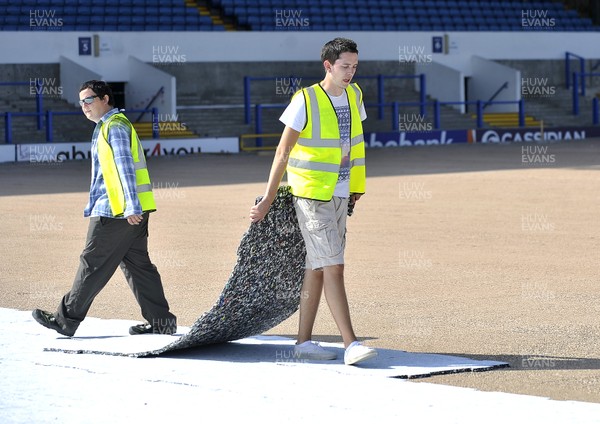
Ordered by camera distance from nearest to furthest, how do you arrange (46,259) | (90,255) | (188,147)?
(90,255), (46,259), (188,147)

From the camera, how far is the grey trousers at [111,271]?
8133 millimetres

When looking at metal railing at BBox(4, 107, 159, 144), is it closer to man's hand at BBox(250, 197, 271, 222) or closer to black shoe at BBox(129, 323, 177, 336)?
black shoe at BBox(129, 323, 177, 336)

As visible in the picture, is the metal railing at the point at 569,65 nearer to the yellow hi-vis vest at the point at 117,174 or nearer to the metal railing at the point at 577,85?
the metal railing at the point at 577,85

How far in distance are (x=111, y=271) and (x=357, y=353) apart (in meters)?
2.03

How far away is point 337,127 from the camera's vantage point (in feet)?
23.8

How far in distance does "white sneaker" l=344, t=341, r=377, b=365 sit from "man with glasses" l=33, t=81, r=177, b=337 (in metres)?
1.66

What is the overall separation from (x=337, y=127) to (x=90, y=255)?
6.38 feet

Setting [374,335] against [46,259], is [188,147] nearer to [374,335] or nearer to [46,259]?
[46,259]

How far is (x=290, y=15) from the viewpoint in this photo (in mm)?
40062

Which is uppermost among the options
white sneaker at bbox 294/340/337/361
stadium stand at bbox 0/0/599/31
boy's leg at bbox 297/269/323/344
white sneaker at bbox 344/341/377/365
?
stadium stand at bbox 0/0/599/31

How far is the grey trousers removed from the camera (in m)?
8.13

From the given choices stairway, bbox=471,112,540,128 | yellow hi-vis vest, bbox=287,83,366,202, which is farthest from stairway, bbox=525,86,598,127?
yellow hi-vis vest, bbox=287,83,366,202

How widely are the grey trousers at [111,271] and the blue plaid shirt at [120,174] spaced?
0.34 feet

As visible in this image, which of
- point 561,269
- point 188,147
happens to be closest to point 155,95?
point 188,147
